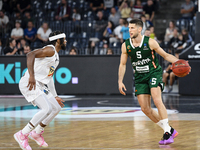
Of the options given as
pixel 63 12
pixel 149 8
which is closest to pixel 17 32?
pixel 63 12

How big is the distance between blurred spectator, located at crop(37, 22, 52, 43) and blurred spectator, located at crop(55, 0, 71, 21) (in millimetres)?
1781

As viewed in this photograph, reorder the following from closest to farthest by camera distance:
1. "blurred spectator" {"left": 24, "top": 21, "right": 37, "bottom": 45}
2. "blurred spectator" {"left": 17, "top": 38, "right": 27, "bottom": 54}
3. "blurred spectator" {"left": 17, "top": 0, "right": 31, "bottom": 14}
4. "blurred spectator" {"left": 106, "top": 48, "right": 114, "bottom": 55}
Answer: "blurred spectator" {"left": 106, "top": 48, "right": 114, "bottom": 55}
"blurred spectator" {"left": 17, "top": 38, "right": 27, "bottom": 54}
"blurred spectator" {"left": 24, "top": 21, "right": 37, "bottom": 45}
"blurred spectator" {"left": 17, "top": 0, "right": 31, "bottom": 14}

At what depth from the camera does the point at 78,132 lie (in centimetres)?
772

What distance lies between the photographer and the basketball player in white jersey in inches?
238

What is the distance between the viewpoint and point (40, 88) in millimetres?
6359

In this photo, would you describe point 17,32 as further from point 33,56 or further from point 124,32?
point 33,56

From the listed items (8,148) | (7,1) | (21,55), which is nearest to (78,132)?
(8,148)

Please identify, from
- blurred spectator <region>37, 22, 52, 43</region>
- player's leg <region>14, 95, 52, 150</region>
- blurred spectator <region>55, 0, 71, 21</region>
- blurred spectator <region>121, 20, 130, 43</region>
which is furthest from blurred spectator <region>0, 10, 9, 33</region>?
player's leg <region>14, 95, 52, 150</region>

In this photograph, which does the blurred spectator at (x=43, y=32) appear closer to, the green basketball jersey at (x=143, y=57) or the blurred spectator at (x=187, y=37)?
the blurred spectator at (x=187, y=37)

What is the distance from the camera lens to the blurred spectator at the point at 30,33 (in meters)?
19.7

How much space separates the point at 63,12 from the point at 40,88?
15.4 metres

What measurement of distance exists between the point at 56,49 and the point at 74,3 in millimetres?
16233

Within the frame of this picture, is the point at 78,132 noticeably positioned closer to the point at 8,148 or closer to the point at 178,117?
the point at 8,148

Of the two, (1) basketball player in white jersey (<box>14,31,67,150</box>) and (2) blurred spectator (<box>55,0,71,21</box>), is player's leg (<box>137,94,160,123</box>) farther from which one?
(2) blurred spectator (<box>55,0,71,21</box>)
